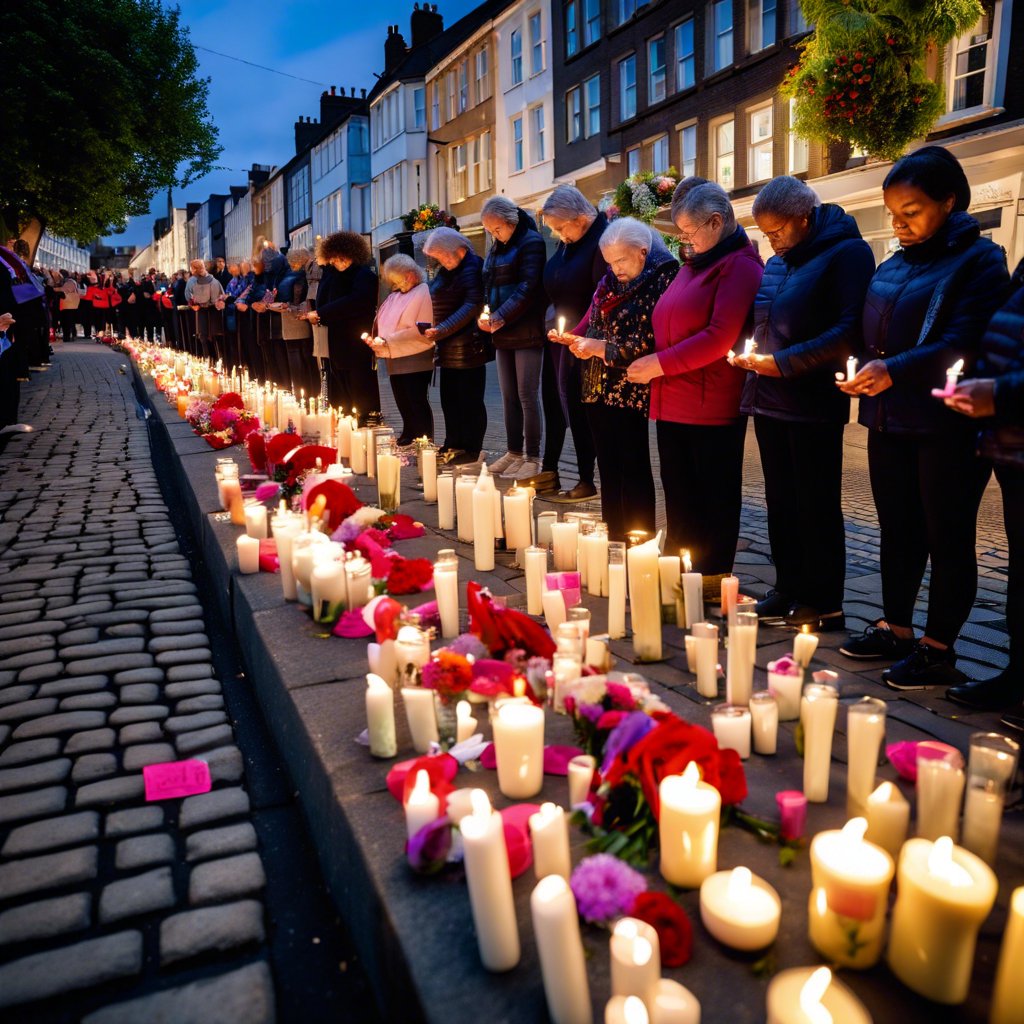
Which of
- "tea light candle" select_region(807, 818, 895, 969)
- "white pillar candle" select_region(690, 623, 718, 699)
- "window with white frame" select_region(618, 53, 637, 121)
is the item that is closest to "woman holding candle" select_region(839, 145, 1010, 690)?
"white pillar candle" select_region(690, 623, 718, 699)

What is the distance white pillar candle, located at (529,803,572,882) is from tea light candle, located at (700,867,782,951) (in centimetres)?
28

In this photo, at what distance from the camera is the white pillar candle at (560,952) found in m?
1.48

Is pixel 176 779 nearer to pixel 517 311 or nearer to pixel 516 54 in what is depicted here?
pixel 517 311

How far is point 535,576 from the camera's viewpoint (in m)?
3.73

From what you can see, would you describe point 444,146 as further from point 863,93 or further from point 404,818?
point 404,818

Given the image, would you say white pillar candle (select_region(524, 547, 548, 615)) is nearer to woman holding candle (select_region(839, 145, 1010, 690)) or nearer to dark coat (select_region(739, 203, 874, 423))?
dark coat (select_region(739, 203, 874, 423))

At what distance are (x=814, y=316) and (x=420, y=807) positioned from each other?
8.69 feet

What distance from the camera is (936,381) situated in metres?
3.17

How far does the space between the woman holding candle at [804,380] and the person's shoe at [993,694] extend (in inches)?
33.6

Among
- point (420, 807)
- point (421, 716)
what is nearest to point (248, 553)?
point (421, 716)

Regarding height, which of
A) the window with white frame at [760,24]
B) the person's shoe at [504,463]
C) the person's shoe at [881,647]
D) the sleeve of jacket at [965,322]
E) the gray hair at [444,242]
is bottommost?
the person's shoe at [881,647]

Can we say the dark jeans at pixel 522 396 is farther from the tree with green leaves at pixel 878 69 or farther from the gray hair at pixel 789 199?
the tree with green leaves at pixel 878 69

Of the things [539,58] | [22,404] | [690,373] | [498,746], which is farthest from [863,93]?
[539,58]

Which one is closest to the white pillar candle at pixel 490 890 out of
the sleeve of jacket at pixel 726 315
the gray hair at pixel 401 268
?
the sleeve of jacket at pixel 726 315
